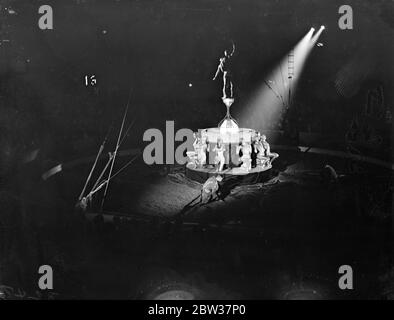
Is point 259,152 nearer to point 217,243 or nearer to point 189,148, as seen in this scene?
point 189,148

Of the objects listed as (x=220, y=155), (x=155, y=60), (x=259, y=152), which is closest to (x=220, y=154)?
(x=220, y=155)

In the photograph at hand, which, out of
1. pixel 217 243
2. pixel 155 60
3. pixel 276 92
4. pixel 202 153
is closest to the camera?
pixel 217 243

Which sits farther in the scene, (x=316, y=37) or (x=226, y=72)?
(x=226, y=72)

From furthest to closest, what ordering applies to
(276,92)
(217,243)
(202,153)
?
(202,153) → (276,92) → (217,243)

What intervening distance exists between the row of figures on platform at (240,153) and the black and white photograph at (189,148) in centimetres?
2

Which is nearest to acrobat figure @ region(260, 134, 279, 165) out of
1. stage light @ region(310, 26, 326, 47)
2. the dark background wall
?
the dark background wall

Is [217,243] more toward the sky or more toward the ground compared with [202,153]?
more toward the ground

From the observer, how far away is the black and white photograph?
711cm

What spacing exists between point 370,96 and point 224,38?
72.4 inches

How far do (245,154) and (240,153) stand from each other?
0.08m

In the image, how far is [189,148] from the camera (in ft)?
24.9

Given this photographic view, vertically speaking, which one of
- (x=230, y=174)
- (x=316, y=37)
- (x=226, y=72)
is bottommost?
(x=230, y=174)

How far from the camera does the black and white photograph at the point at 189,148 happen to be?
23.3 ft

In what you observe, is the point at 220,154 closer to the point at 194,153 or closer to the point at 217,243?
the point at 194,153
